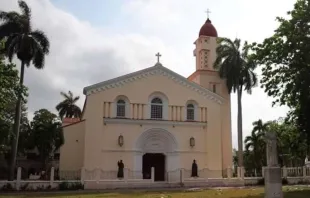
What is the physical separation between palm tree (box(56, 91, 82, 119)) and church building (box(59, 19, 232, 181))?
105 ft

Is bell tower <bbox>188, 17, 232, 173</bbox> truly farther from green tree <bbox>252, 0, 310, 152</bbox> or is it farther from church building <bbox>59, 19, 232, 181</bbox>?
green tree <bbox>252, 0, 310, 152</bbox>

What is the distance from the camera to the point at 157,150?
31.7 metres

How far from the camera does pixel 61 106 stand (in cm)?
6488

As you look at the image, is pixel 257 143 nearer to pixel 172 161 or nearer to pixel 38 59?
pixel 172 161

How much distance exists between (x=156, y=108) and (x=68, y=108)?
116 feet

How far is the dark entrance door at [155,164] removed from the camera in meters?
31.9

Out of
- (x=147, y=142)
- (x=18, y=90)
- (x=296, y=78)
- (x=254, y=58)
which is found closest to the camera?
(x=296, y=78)

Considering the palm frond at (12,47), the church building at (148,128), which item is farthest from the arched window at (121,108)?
the palm frond at (12,47)

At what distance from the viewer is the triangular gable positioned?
30.9 m

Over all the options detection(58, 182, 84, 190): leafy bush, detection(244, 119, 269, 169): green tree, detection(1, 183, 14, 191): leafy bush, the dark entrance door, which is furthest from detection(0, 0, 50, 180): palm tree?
detection(244, 119, 269, 169): green tree

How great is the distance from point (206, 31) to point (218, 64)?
14.9 ft

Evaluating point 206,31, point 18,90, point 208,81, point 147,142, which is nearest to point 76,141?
point 147,142

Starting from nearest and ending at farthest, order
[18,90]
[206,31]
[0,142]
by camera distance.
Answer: [18,90]
[0,142]
[206,31]

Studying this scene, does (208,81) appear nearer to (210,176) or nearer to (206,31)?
(206,31)
